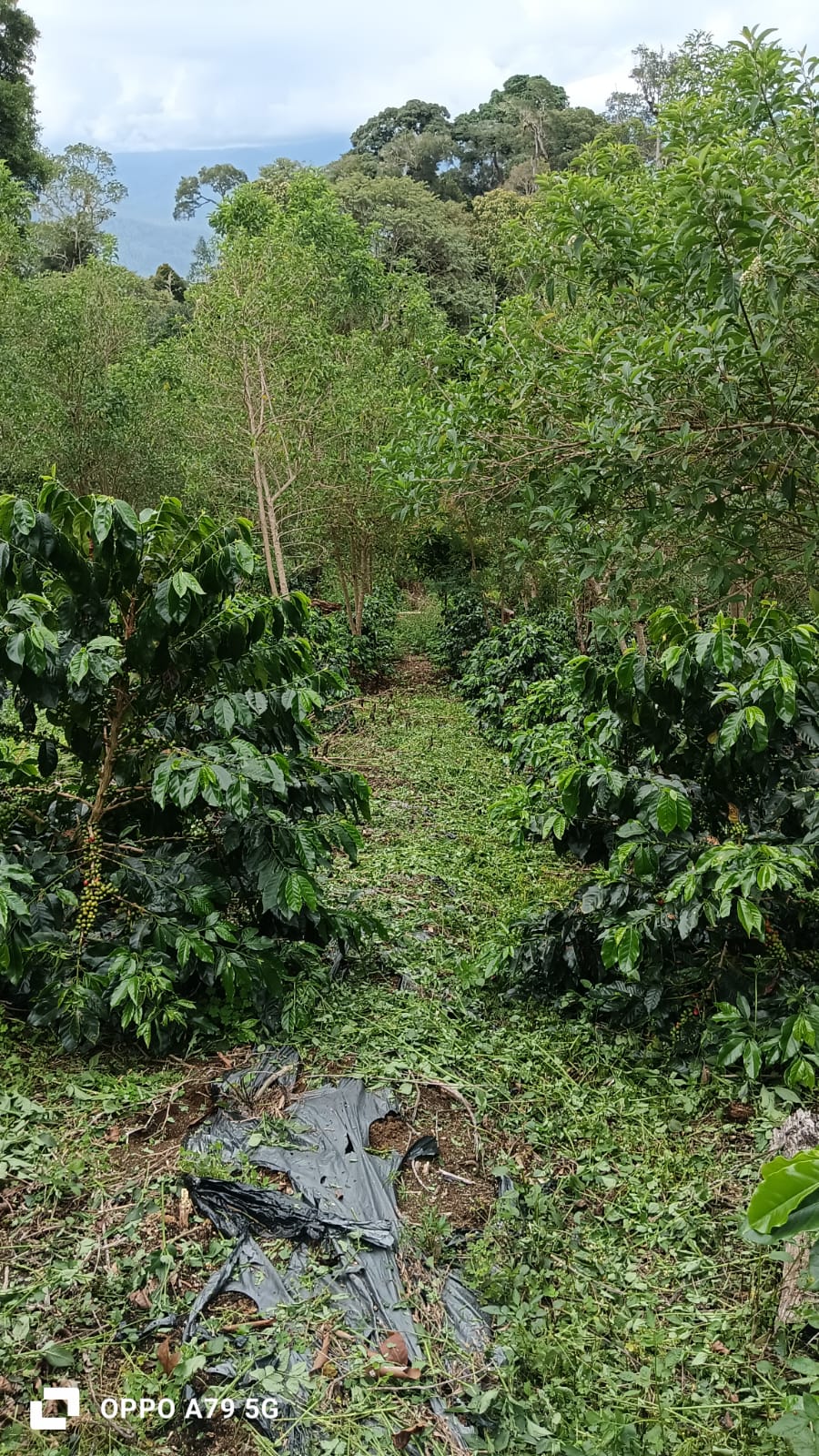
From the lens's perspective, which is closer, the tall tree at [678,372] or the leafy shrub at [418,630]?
the tall tree at [678,372]

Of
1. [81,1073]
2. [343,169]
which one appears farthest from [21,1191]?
[343,169]

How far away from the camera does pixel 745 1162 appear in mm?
2541

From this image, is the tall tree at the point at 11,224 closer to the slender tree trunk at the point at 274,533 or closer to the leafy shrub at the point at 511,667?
the slender tree trunk at the point at 274,533

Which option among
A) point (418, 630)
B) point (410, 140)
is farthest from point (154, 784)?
point (410, 140)

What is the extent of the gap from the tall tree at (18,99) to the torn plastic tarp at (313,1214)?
25043 mm

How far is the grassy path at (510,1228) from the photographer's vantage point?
1794 mm

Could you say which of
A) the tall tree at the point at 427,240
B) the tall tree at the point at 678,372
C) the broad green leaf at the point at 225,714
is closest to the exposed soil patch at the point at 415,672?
the tall tree at the point at 678,372

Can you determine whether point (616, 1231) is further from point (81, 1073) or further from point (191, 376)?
point (191, 376)

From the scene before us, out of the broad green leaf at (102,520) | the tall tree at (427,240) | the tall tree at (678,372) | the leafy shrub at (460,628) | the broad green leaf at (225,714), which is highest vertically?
the tall tree at (427,240)

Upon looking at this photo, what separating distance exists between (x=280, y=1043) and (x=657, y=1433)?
1.60 m

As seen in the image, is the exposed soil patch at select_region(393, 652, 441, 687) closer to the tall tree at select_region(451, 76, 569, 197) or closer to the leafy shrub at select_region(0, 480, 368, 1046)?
the leafy shrub at select_region(0, 480, 368, 1046)

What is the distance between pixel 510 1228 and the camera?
232 cm

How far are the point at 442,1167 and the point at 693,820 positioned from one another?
4.80ft

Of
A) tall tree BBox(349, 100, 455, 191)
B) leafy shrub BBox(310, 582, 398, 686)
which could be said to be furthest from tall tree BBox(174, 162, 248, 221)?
leafy shrub BBox(310, 582, 398, 686)
